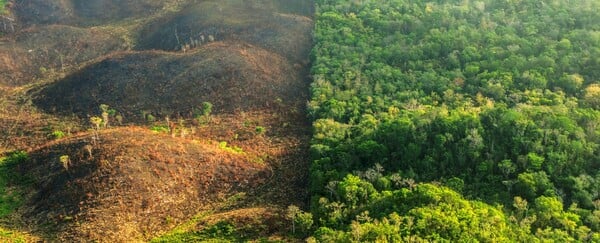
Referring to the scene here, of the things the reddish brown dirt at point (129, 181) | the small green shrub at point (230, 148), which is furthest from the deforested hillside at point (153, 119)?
the small green shrub at point (230, 148)

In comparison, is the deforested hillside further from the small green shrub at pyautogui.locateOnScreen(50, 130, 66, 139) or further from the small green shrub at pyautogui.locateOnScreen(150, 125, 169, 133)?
the small green shrub at pyautogui.locateOnScreen(150, 125, 169, 133)

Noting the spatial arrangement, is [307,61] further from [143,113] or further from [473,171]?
[473,171]

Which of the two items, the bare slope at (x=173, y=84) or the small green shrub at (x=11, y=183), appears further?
the bare slope at (x=173, y=84)

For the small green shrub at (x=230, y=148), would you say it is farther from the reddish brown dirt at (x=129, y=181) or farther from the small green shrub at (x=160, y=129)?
the small green shrub at (x=160, y=129)

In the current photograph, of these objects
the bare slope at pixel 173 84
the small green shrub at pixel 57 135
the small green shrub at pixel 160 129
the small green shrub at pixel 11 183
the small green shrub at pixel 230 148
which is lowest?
the small green shrub at pixel 11 183

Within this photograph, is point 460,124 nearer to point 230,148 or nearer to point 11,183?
point 230,148

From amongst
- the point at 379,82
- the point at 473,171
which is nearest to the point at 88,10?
the point at 379,82
